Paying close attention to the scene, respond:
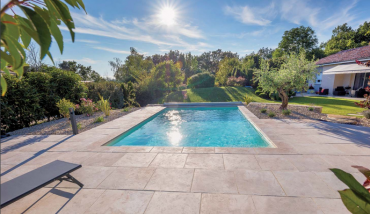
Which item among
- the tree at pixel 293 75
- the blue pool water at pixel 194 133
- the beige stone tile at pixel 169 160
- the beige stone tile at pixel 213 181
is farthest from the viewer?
the tree at pixel 293 75

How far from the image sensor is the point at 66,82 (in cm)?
968

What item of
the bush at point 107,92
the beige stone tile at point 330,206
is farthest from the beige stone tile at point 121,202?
the bush at point 107,92

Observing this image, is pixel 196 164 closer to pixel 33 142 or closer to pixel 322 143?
pixel 322 143

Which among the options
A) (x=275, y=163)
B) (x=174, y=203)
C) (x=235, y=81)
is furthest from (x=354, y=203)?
(x=235, y=81)

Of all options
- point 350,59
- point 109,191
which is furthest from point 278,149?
point 350,59

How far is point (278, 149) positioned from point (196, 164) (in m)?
2.51

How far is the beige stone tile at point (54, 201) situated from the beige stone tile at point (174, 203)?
1.56m

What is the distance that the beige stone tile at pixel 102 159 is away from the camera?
164 inches

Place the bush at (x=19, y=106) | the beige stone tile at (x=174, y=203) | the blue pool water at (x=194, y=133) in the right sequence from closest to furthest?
1. the beige stone tile at (x=174, y=203)
2. the blue pool water at (x=194, y=133)
3. the bush at (x=19, y=106)

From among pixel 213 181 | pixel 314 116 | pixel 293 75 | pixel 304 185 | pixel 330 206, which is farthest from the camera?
pixel 293 75

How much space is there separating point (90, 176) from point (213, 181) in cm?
270

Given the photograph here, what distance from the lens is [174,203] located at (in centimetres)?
282

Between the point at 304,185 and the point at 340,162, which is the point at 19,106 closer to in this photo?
the point at 304,185

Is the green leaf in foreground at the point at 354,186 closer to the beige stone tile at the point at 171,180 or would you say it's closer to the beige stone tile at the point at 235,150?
the beige stone tile at the point at 171,180
